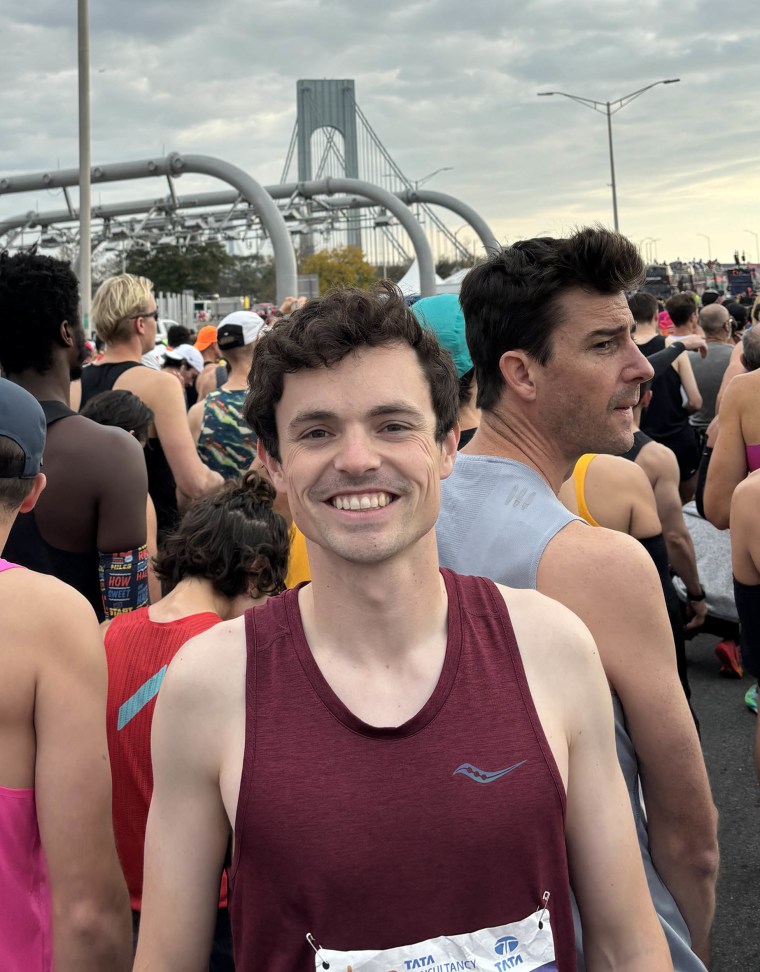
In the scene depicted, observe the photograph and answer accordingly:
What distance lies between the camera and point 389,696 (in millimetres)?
1403

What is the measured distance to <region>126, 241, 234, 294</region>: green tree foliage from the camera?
72.6 m

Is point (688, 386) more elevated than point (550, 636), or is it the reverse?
point (688, 386)

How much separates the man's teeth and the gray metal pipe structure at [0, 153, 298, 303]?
24.6 metres

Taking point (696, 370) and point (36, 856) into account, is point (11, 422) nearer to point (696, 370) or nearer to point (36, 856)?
point (36, 856)

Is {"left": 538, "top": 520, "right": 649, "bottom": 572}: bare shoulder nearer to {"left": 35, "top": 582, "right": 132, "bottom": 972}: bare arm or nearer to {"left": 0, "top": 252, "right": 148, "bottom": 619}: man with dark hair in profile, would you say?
{"left": 35, "top": 582, "right": 132, "bottom": 972}: bare arm

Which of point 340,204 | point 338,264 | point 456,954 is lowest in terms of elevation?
point 456,954

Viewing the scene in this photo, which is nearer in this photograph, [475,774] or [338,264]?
[475,774]

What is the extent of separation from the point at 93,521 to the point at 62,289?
743 mm

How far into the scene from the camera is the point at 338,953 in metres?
1.31

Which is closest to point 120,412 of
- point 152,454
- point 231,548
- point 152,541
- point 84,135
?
point 152,541

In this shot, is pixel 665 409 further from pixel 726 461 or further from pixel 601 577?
pixel 601 577

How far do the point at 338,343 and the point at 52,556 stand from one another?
71.1 inches

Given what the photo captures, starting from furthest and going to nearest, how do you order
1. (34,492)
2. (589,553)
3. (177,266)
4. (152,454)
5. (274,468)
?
1. (177,266)
2. (152,454)
3. (34,492)
4. (589,553)
5. (274,468)

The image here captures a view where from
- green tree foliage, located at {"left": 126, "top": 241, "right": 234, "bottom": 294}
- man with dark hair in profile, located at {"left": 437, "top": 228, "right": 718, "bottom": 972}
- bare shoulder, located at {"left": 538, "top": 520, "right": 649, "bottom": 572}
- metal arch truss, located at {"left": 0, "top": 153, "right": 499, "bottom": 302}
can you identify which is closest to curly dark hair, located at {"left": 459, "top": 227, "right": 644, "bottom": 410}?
man with dark hair in profile, located at {"left": 437, "top": 228, "right": 718, "bottom": 972}
